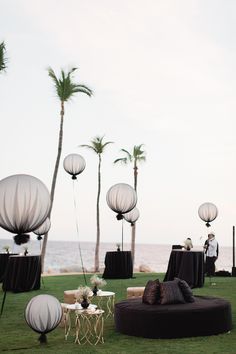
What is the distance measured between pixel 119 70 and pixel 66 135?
450 centimetres

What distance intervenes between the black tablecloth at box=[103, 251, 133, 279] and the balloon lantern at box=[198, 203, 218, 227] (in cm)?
291

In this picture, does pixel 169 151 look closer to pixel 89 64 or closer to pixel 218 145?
pixel 218 145

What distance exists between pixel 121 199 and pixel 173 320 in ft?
12.1

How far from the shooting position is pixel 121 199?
9594mm

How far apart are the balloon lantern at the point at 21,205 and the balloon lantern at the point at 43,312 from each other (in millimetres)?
832

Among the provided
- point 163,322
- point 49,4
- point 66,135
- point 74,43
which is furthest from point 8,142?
point 163,322

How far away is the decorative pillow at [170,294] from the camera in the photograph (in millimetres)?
6574

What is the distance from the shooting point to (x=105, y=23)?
12781 millimetres

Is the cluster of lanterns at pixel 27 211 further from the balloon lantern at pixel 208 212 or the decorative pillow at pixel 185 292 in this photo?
the balloon lantern at pixel 208 212

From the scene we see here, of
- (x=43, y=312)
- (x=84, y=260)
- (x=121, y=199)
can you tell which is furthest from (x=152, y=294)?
(x=84, y=260)

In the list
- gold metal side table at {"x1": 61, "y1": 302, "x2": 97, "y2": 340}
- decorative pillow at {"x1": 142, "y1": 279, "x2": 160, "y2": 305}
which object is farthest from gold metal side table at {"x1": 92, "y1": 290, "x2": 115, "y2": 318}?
decorative pillow at {"x1": 142, "y1": 279, "x2": 160, "y2": 305}

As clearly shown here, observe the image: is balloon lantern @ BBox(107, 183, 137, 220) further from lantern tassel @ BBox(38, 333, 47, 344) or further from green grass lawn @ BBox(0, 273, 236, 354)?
lantern tassel @ BBox(38, 333, 47, 344)

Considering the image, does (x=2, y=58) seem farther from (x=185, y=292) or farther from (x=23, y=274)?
(x=185, y=292)

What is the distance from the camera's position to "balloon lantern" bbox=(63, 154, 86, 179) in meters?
11.8
